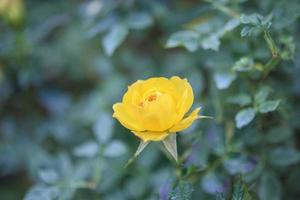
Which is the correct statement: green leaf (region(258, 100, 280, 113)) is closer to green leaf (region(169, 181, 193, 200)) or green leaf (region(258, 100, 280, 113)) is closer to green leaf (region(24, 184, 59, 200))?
green leaf (region(169, 181, 193, 200))

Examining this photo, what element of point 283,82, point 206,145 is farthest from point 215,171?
point 283,82

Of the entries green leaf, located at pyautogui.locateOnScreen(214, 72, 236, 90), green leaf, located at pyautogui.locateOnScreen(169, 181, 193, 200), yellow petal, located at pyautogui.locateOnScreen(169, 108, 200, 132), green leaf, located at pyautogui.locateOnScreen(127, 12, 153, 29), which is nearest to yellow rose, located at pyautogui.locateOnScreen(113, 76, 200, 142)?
yellow petal, located at pyautogui.locateOnScreen(169, 108, 200, 132)

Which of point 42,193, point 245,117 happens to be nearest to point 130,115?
point 245,117

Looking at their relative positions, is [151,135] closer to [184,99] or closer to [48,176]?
[184,99]

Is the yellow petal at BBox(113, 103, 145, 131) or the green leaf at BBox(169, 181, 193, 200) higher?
the yellow petal at BBox(113, 103, 145, 131)

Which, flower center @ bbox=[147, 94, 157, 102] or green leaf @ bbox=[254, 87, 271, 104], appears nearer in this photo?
flower center @ bbox=[147, 94, 157, 102]

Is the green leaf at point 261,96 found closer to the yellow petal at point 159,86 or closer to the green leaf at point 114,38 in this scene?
the yellow petal at point 159,86

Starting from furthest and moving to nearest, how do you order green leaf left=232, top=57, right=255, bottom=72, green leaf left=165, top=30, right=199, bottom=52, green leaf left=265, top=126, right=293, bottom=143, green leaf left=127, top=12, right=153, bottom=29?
green leaf left=127, top=12, right=153, bottom=29
green leaf left=265, top=126, right=293, bottom=143
green leaf left=165, top=30, right=199, bottom=52
green leaf left=232, top=57, right=255, bottom=72
